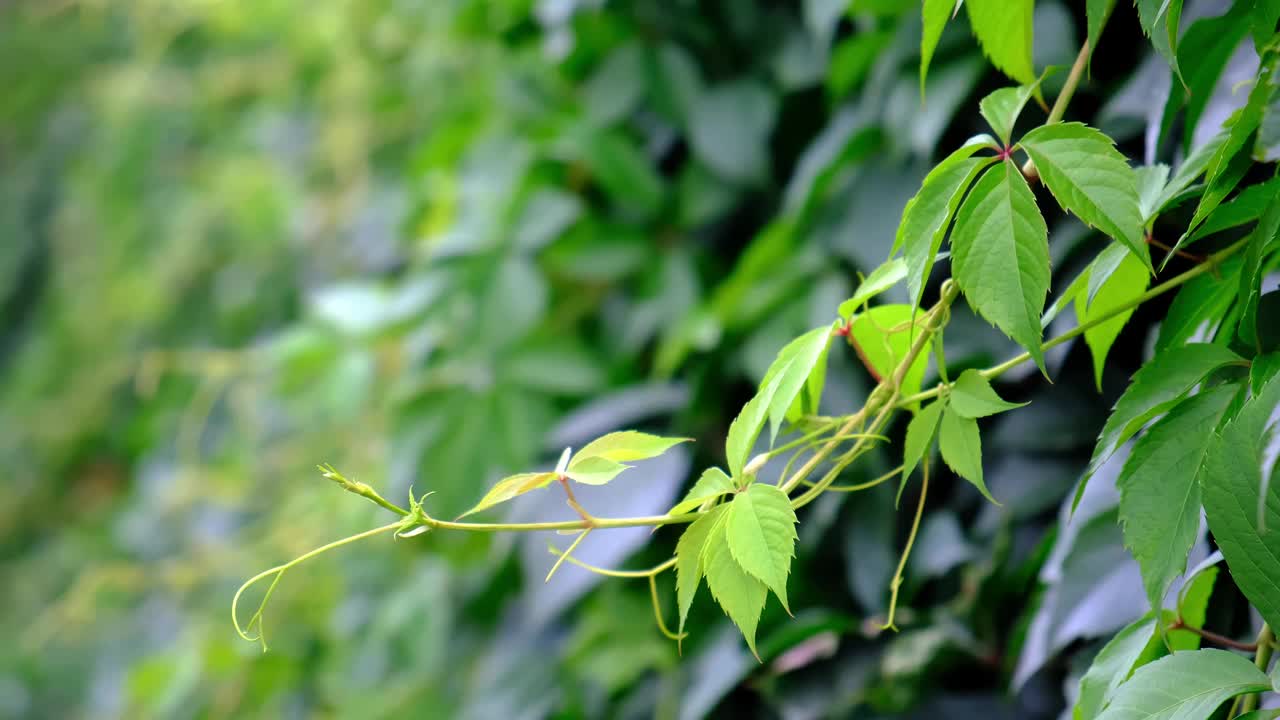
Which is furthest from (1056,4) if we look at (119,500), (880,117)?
(119,500)

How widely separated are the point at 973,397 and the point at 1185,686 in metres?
0.11

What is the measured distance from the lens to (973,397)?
36 cm

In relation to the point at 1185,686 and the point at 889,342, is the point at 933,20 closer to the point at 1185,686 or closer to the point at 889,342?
the point at 889,342

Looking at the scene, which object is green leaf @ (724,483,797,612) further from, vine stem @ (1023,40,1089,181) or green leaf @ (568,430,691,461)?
vine stem @ (1023,40,1089,181)

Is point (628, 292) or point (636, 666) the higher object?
point (628, 292)

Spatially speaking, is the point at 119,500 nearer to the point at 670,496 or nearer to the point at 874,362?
the point at 670,496

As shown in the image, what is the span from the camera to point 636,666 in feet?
2.54

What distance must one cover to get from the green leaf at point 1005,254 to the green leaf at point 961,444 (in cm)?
5

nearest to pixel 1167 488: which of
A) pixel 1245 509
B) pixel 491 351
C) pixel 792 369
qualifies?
pixel 1245 509

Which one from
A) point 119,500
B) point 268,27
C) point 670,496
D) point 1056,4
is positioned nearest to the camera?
point 1056,4

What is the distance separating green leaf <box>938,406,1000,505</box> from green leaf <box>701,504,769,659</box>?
0.26 ft

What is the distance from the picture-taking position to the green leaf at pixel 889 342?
0.39m

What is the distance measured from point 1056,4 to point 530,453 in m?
0.54

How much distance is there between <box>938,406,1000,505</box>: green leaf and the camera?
36 cm
